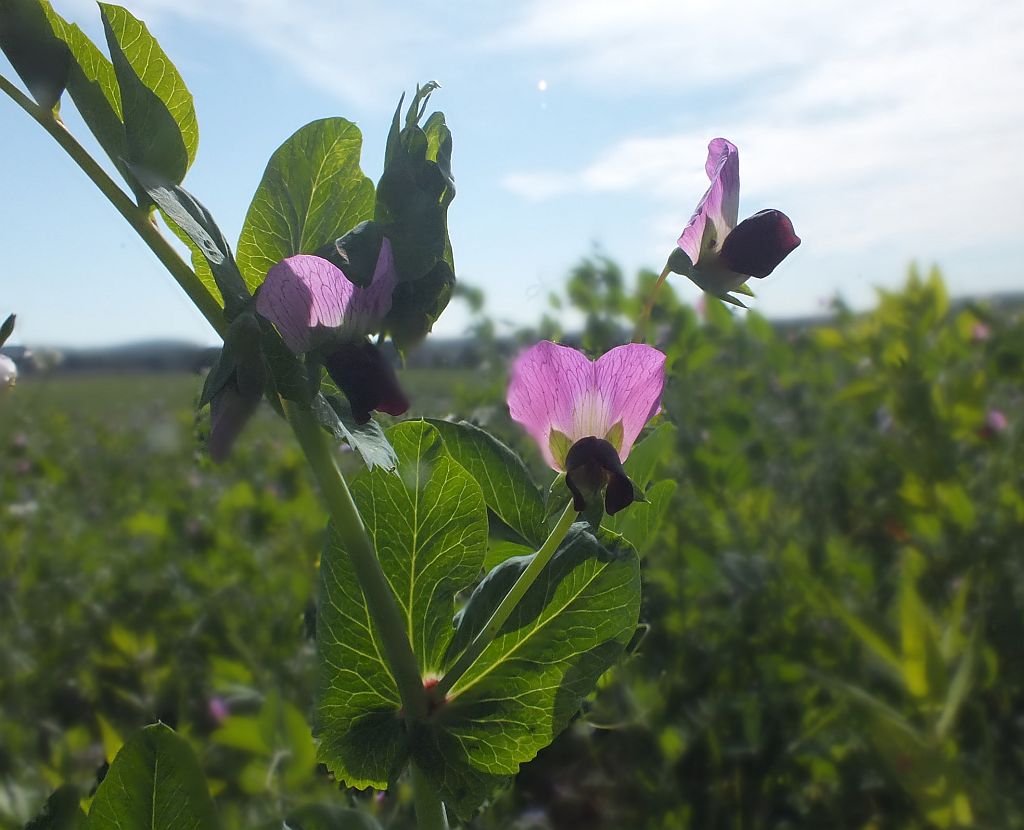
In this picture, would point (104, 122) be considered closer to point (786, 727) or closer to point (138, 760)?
point (138, 760)

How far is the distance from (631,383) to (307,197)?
159 millimetres

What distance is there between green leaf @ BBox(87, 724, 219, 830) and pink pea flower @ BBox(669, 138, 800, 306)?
0.87 ft

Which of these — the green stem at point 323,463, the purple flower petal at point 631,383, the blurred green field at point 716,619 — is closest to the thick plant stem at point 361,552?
the green stem at point 323,463

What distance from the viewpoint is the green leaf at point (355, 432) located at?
11.7 inches

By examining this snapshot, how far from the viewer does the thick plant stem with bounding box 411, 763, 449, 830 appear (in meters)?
0.36

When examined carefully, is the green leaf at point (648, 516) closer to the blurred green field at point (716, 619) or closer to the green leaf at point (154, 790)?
the green leaf at point (154, 790)

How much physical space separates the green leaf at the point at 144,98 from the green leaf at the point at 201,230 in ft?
0.04

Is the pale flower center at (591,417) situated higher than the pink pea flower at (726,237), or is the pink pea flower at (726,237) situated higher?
the pink pea flower at (726,237)

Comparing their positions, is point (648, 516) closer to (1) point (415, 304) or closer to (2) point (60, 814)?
(1) point (415, 304)

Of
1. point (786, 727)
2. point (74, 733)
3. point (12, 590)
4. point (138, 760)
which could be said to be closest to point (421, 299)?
point (138, 760)

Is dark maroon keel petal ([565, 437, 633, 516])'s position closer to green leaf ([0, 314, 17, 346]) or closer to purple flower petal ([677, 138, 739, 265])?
purple flower petal ([677, 138, 739, 265])

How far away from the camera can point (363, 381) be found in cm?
31

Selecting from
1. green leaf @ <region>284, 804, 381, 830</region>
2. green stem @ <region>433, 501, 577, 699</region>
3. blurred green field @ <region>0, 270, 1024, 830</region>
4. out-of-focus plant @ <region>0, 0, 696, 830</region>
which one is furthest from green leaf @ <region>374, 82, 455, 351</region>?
blurred green field @ <region>0, 270, 1024, 830</region>

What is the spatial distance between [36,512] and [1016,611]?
7.20 ft
